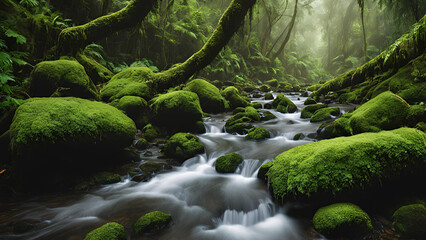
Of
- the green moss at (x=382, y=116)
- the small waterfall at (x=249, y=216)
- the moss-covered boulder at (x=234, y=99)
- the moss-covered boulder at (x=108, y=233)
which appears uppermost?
the moss-covered boulder at (x=234, y=99)

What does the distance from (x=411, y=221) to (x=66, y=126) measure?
5262 millimetres

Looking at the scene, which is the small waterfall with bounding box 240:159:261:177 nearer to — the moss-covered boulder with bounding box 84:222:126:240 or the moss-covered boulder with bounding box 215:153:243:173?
the moss-covered boulder with bounding box 215:153:243:173

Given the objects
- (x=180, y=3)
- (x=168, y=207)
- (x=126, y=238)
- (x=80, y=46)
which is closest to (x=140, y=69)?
(x=80, y=46)

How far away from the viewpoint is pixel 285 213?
9.80 ft

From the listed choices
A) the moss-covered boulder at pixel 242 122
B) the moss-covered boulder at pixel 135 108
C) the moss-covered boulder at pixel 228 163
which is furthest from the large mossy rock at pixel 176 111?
the moss-covered boulder at pixel 228 163

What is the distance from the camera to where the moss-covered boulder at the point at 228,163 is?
4.50 meters

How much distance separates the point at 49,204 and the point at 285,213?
3811 mm

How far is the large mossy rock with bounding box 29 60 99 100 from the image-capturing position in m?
5.22

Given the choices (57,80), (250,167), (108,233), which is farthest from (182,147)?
(57,80)

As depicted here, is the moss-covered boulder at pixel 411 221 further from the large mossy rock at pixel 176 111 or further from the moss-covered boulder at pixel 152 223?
the large mossy rock at pixel 176 111

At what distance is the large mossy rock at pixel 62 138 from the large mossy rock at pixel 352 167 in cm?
356

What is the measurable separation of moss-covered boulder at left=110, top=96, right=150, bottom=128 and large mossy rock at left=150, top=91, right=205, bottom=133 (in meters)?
0.33

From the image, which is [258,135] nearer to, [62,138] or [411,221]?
[411,221]

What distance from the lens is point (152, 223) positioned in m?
2.71
